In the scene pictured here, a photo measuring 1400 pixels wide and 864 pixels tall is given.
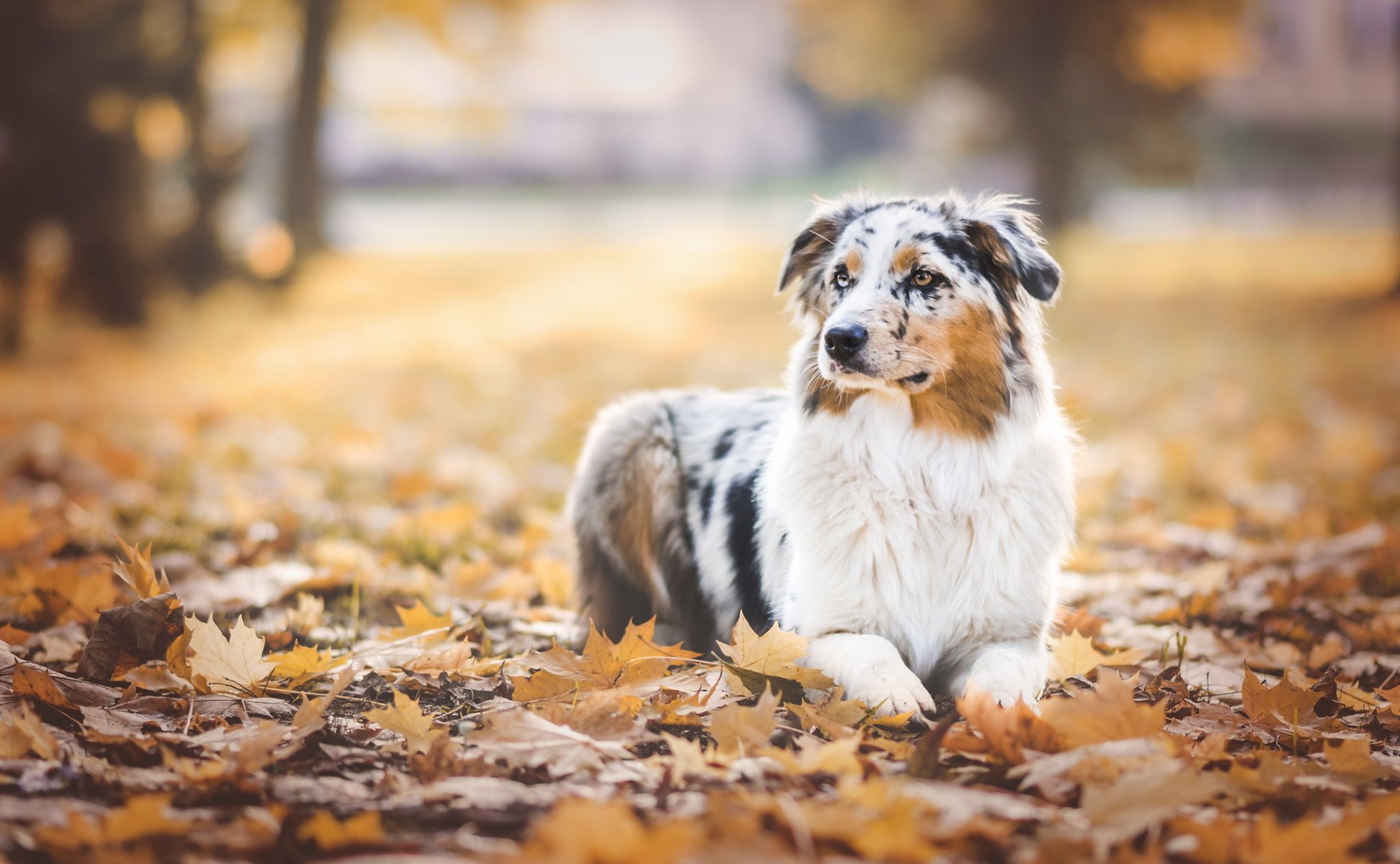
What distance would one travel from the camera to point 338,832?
200cm

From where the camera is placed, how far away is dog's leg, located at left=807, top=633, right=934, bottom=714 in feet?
8.99

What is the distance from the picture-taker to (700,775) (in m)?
2.37

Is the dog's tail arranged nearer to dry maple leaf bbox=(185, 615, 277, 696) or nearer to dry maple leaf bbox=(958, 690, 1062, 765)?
dry maple leaf bbox=(185, 615, 277, 696)

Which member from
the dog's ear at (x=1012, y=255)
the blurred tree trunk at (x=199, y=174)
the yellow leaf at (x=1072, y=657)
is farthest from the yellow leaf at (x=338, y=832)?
the blurred tree trunk at (x=199, y=174)

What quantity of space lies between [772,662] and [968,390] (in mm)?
1056

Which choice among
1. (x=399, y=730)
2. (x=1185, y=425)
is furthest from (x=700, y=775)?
(x=1185, y=425)

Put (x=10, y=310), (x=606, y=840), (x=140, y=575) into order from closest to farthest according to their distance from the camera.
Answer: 1. (x=606, y=840)
2. (x=140, y=575)
3. (x=10, y=310)

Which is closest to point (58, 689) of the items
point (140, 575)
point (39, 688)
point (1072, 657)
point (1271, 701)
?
point (39, 688)

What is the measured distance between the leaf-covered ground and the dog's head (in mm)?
869

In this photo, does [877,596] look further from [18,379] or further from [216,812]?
[18,379]

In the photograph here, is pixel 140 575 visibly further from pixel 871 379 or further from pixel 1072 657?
pixel 1072 657

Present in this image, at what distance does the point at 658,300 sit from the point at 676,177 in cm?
2922

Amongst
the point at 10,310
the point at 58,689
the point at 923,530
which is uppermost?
the point at 923,530

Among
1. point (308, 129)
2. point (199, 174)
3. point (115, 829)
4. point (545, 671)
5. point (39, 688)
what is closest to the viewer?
point (115, 829)
